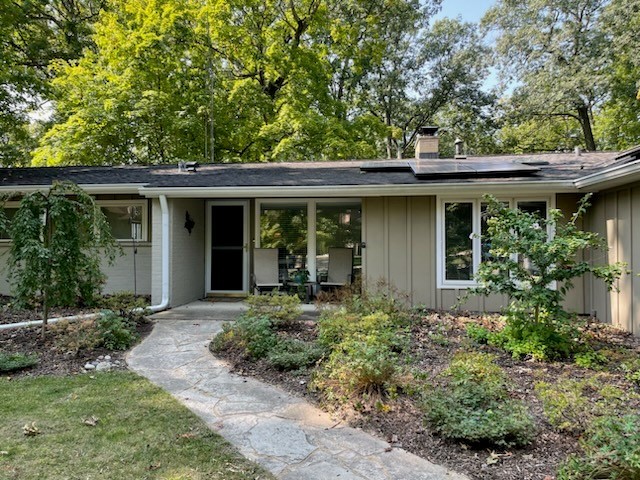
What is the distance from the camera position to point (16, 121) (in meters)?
11.6

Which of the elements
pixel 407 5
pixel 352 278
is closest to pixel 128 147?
pixel 352 278

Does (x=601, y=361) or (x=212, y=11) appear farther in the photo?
(x=212, y=11)

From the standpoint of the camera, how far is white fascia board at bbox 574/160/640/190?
4.60 meters

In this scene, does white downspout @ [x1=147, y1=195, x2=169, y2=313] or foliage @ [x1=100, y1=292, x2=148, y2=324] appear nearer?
foliage @ [x1=100, y1=292, x2=148, y2=324]

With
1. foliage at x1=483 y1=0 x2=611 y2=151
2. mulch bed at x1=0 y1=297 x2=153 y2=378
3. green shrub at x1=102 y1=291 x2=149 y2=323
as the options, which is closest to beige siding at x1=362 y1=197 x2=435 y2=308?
green shrub at x1=102 y1=291 x2=149 y2=323

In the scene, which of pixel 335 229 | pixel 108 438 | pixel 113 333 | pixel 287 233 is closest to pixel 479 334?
pixel 335 229

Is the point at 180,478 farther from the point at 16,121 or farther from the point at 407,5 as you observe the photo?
the point at 407,5

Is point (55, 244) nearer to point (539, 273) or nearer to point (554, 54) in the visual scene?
point (539, 273)

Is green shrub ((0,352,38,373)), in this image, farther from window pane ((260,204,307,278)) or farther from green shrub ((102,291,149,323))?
window pane ((260,204,307,278))

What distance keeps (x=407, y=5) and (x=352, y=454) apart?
2007cm

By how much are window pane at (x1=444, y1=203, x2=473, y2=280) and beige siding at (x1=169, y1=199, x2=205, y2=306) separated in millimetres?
4721

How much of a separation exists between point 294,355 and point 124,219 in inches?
230

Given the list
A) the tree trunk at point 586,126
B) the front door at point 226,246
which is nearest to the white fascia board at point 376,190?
the front door at point 226,246

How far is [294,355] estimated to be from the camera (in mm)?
4168
